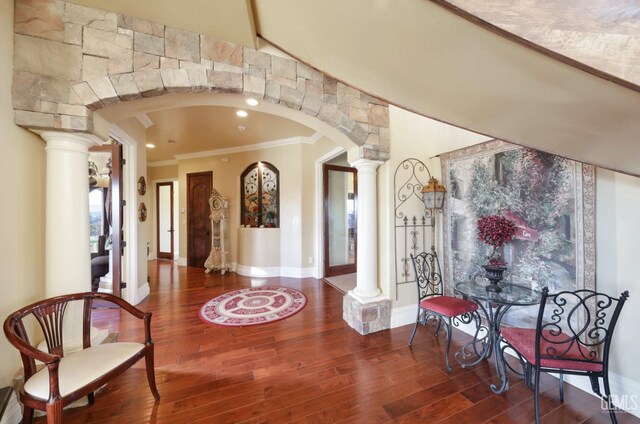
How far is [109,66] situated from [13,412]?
2.19 meters

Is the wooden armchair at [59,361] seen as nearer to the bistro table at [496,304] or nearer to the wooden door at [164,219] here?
the bistro table at [496,304]

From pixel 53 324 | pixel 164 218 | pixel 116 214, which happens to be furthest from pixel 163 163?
pixel 53 324

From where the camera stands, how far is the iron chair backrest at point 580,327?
4.31ft

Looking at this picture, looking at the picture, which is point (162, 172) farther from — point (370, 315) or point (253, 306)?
point (370, 315)

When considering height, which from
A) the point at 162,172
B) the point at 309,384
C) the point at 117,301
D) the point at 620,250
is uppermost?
the point at 162,172

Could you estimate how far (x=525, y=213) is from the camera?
1.98 metres

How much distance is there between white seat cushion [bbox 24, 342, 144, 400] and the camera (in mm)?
1149

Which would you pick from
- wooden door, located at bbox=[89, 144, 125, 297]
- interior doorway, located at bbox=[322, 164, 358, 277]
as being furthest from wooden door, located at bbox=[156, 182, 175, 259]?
interior doorway, located at bbox=[322, 164, 358, 277]

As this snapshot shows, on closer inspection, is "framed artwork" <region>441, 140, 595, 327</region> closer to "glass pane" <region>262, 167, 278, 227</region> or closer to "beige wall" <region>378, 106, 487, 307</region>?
"beige wall" <region>378, 106, 487, 307</region>

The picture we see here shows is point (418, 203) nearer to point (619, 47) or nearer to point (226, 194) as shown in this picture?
point (619, 47)

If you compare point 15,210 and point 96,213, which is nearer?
point 15,210

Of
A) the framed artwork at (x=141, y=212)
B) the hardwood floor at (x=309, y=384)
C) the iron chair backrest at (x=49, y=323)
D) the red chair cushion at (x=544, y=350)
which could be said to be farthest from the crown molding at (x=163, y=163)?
the red chair cushion at (x=544, y=350)

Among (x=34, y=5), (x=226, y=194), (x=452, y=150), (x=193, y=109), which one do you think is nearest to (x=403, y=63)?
(x=452, y=150)

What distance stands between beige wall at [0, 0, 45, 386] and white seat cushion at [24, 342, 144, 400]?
1.35 feet
